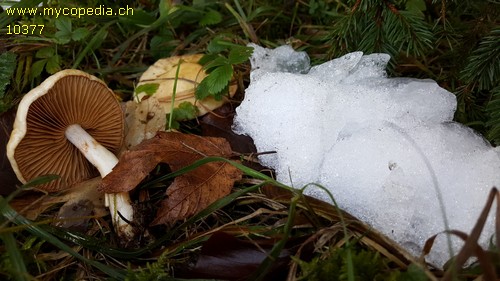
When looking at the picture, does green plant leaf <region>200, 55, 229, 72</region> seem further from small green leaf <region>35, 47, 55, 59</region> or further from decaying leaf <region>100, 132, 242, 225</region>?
small green leaf <region>35, 47, 55, 59</region>

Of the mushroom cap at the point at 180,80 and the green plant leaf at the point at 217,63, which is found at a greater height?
the green plant leaf at the point at 217,63

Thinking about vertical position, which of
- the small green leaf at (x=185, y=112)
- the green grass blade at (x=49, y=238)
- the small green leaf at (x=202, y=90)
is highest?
the small green leaf at (x=202, y=90)

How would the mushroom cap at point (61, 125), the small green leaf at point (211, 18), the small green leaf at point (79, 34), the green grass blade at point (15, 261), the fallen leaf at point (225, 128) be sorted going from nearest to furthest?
the green grass blade at point (15, 261)
the mushroom cap at point (61, 125)
the fallen leaf at point (225, 128)
the small green leaf at point (79, 34)
the small green leaf at point (211, 18)

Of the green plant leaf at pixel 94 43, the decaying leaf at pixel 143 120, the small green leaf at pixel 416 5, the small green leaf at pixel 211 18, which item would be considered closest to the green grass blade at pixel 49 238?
the decaying leaf at pixel 143 120

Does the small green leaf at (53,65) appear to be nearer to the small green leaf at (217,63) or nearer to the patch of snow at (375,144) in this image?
the small green leaf at (217,63)

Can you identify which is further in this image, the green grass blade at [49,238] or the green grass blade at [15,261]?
the green grass blade at [49,238]

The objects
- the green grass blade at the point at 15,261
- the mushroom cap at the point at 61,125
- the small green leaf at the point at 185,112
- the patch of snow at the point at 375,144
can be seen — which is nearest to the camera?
the green grass blade at the point at 15,261
